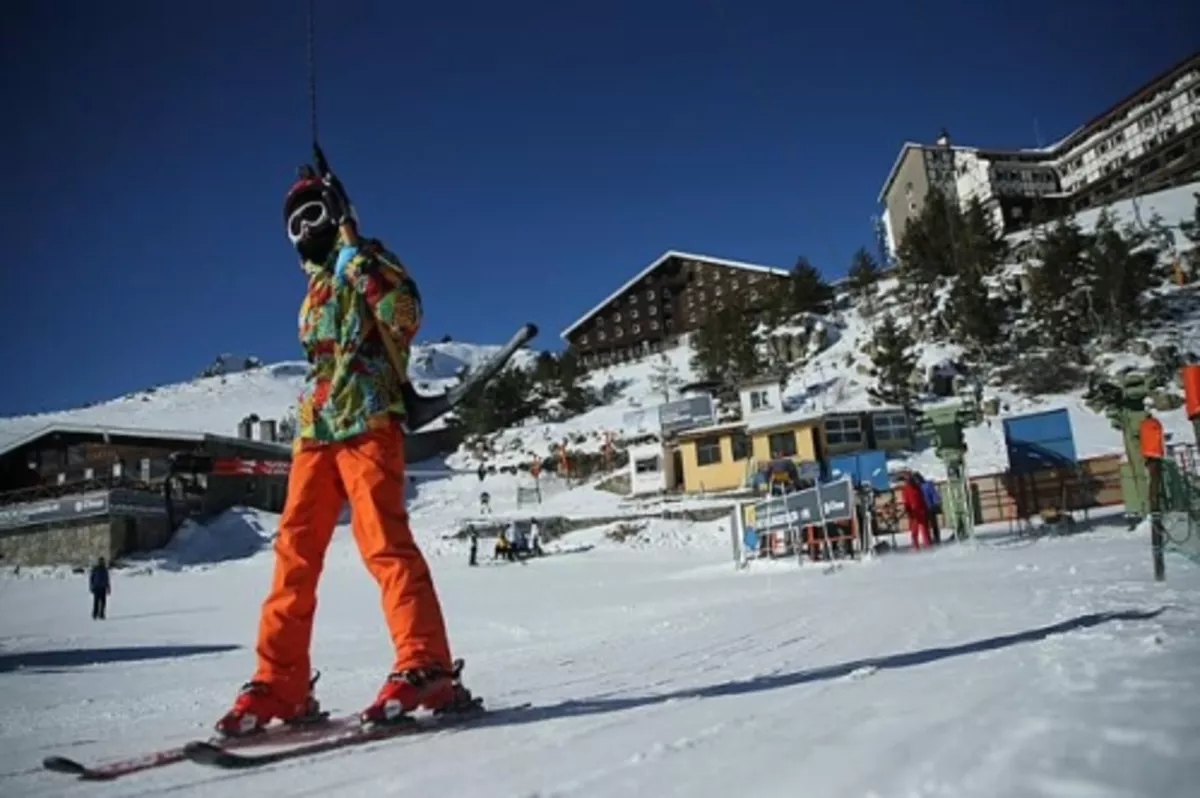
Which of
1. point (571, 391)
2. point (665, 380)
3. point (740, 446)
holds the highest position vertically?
point (665, 380)

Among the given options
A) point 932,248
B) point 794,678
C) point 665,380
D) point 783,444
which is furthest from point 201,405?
point 794,678

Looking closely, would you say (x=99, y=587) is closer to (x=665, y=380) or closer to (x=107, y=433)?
(x=107, y=433)

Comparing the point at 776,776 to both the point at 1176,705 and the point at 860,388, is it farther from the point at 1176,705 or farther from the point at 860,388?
the point at 860,388

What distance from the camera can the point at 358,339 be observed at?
325 cm

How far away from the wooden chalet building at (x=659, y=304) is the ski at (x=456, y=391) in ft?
195

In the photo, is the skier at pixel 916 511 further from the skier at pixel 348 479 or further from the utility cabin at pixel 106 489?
the utility cabin at pixel 106 489

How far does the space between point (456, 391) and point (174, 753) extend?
1542mm

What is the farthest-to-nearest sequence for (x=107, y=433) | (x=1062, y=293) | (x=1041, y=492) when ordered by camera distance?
(x=1062, y=293) < (x=107, y=433) < (x=1041, y=492)

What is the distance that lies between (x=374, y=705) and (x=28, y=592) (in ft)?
81.9

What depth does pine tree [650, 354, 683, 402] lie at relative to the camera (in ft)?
167

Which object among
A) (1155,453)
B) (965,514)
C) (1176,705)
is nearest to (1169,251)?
(965,514)

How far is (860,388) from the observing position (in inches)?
1598

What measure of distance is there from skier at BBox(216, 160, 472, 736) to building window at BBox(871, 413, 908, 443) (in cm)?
3450

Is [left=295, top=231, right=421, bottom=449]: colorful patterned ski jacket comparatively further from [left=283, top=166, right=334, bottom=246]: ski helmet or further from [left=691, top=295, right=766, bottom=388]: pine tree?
[left=691, top=295, right=766, bottom=388]: pine tree
